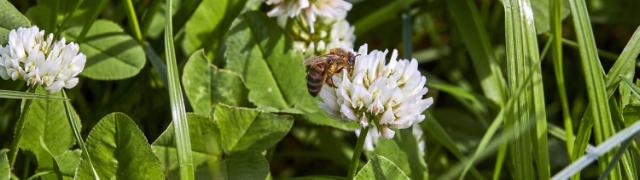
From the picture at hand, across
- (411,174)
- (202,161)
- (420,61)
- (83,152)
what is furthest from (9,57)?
(420,61)

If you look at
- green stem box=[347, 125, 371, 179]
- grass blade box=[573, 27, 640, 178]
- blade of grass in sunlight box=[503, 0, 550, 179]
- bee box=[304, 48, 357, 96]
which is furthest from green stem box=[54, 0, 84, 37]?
grass blade box=[573, 27, 640, 178]

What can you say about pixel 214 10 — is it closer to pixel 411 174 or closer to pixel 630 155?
pixel 411 174

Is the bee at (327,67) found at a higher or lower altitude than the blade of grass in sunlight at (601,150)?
higher

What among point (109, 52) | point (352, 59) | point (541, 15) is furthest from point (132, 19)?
point (541, 15)

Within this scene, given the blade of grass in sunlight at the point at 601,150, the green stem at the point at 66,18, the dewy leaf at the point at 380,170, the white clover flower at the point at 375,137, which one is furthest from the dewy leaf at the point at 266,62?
the blade of grass in sunlight at the point at 601,150

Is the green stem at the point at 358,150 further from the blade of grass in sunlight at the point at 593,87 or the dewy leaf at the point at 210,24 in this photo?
the dewy leaf at the point at 210,24

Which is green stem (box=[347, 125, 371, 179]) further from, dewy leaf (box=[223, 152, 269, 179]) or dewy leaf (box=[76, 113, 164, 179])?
dewy leaf (box=[76, 113, 164, 179])

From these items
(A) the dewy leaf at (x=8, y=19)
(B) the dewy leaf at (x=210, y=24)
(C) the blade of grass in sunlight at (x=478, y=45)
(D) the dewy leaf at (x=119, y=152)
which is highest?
(A) the dewy leaf at (x=8, y=19)
